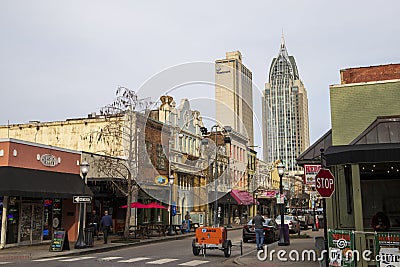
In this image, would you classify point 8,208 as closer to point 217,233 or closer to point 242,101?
point 217,233

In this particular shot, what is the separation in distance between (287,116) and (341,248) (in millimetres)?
165245

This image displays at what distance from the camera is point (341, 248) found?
1306 cm

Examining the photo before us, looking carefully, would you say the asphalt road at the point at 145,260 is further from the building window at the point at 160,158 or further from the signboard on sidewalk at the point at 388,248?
the building window at the point at 160,158

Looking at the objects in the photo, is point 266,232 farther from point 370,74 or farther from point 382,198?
point 370,74

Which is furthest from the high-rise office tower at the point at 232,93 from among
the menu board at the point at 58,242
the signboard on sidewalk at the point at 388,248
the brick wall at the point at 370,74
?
the signboard on sidewalk at the point at 388,248

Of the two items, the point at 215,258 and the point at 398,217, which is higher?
the point at 398,217

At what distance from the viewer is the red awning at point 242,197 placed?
53.4 metres

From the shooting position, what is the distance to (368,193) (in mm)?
18359

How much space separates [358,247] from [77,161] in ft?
62.0

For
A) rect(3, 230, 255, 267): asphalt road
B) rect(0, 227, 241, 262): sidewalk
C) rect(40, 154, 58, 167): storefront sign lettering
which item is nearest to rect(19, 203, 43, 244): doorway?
rect(0, 227, 241, 262): sidewalk

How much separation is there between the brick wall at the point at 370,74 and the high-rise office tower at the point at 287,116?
138 m

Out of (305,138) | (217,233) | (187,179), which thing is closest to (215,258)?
(217,233)

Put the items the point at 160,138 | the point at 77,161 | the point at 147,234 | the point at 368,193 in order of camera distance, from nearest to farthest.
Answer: the point at 368,193 < the point at 77,161 < the point at 147,234 < the point at 160,138

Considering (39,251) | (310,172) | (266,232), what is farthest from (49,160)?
(310,172)
